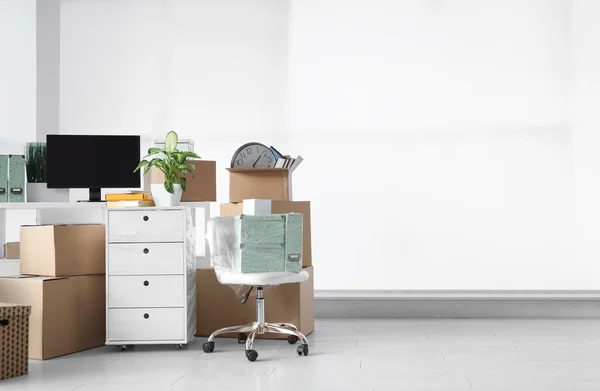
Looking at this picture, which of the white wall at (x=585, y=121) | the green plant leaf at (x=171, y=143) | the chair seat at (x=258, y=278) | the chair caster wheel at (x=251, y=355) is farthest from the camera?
the white wall at (x=585, y=121)

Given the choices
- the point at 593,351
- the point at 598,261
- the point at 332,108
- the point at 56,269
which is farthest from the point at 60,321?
the point at 598,261

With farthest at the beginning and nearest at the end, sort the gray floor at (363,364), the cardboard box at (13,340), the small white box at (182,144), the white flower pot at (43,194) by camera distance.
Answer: the small white box at (182,144) → the white flower pot at (43,194) → the cardboard box at (13,340) → the gray floor at (363,364)

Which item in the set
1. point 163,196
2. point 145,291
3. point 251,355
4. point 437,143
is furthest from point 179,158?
point 437,143

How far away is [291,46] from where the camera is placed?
4957 mm

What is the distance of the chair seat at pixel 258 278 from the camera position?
3510 mm

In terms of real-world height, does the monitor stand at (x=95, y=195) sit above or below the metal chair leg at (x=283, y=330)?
above

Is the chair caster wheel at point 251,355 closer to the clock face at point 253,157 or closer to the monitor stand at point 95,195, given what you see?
the clock face at point 253,157

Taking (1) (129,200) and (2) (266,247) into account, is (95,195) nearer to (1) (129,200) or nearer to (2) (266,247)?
(1) (129,200)

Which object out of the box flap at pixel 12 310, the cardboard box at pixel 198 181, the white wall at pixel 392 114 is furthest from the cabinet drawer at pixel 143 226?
the white wall at pixel 392 114

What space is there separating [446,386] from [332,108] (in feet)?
8.24

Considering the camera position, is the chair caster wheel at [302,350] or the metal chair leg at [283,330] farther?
the metal chair leg at [283,330]

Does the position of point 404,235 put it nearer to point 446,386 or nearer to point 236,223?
point 236,223

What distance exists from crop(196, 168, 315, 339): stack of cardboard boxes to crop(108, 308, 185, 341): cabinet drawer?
0.47 m

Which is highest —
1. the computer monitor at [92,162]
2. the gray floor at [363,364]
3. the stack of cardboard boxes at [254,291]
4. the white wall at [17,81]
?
the white wall at [17,81]
